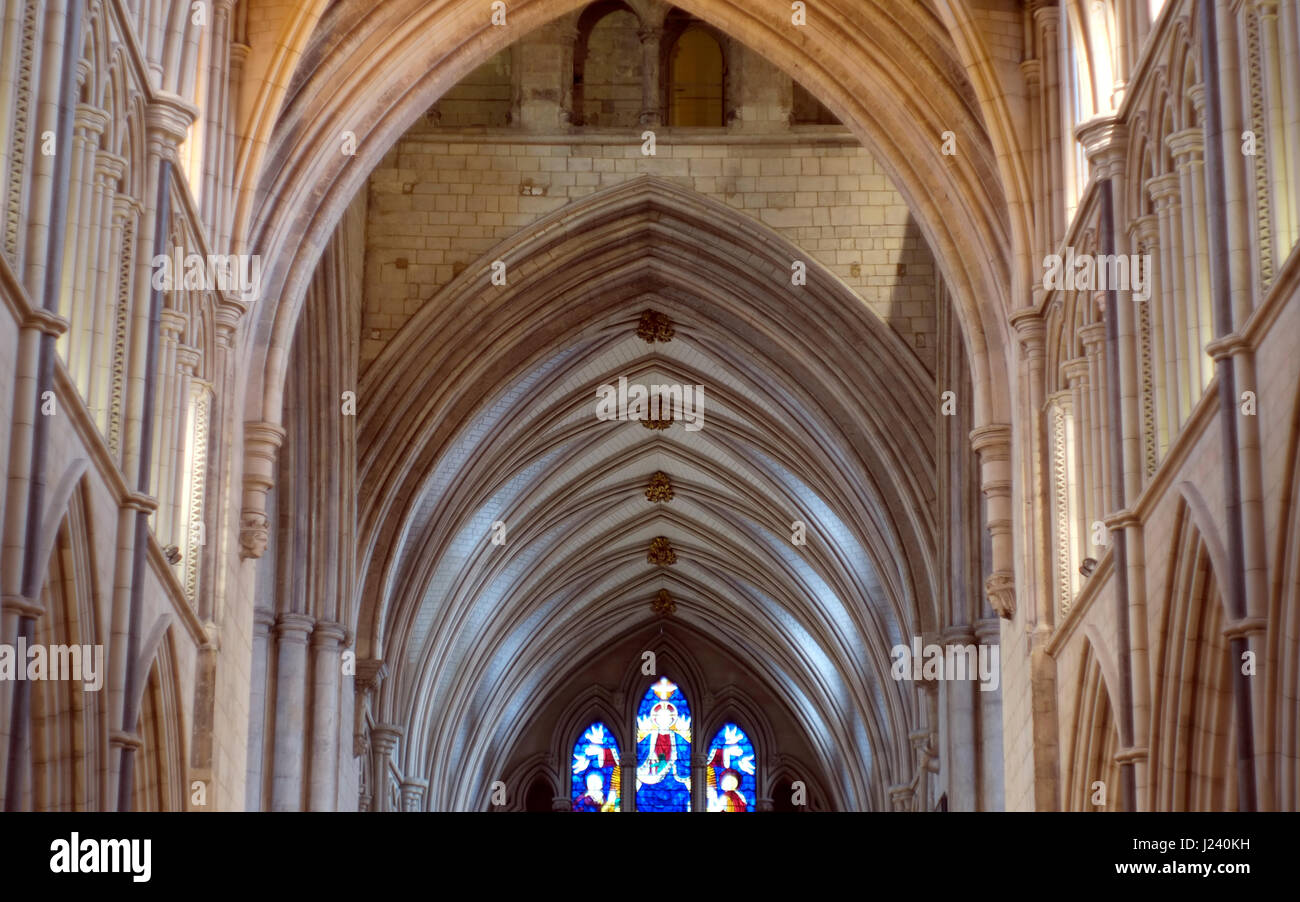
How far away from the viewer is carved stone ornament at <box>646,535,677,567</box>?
1335 inches

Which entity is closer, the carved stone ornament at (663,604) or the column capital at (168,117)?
the column capital at (168,117)

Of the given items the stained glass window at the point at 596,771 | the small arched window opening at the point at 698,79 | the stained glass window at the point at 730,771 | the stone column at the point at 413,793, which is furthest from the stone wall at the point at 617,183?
the stained glass window at the point at 730,771

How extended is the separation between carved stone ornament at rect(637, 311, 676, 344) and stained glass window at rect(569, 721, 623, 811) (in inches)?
536

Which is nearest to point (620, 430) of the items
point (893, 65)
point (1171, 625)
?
point (893, 65)

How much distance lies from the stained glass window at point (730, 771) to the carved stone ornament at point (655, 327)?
13551 mm

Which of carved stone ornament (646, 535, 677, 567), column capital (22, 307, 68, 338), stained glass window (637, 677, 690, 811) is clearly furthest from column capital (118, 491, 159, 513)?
stained glass window (637, 677, 690, 811)

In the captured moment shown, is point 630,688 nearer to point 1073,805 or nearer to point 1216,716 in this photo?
point 1073,805

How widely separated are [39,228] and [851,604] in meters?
19.8

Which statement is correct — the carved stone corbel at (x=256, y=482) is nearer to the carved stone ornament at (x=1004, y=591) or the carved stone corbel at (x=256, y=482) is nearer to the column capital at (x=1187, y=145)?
the carved stone ornament at (x=1004, y=591)

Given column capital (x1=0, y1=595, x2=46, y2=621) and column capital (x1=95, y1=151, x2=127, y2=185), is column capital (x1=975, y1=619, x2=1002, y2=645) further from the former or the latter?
column capital (x1=0, y1=595, x2=46, y2=621)

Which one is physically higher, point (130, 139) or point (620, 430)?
point (620, 430)

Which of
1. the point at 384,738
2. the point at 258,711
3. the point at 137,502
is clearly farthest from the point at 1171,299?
the point at 384,738

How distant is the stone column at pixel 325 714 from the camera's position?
853 inches
